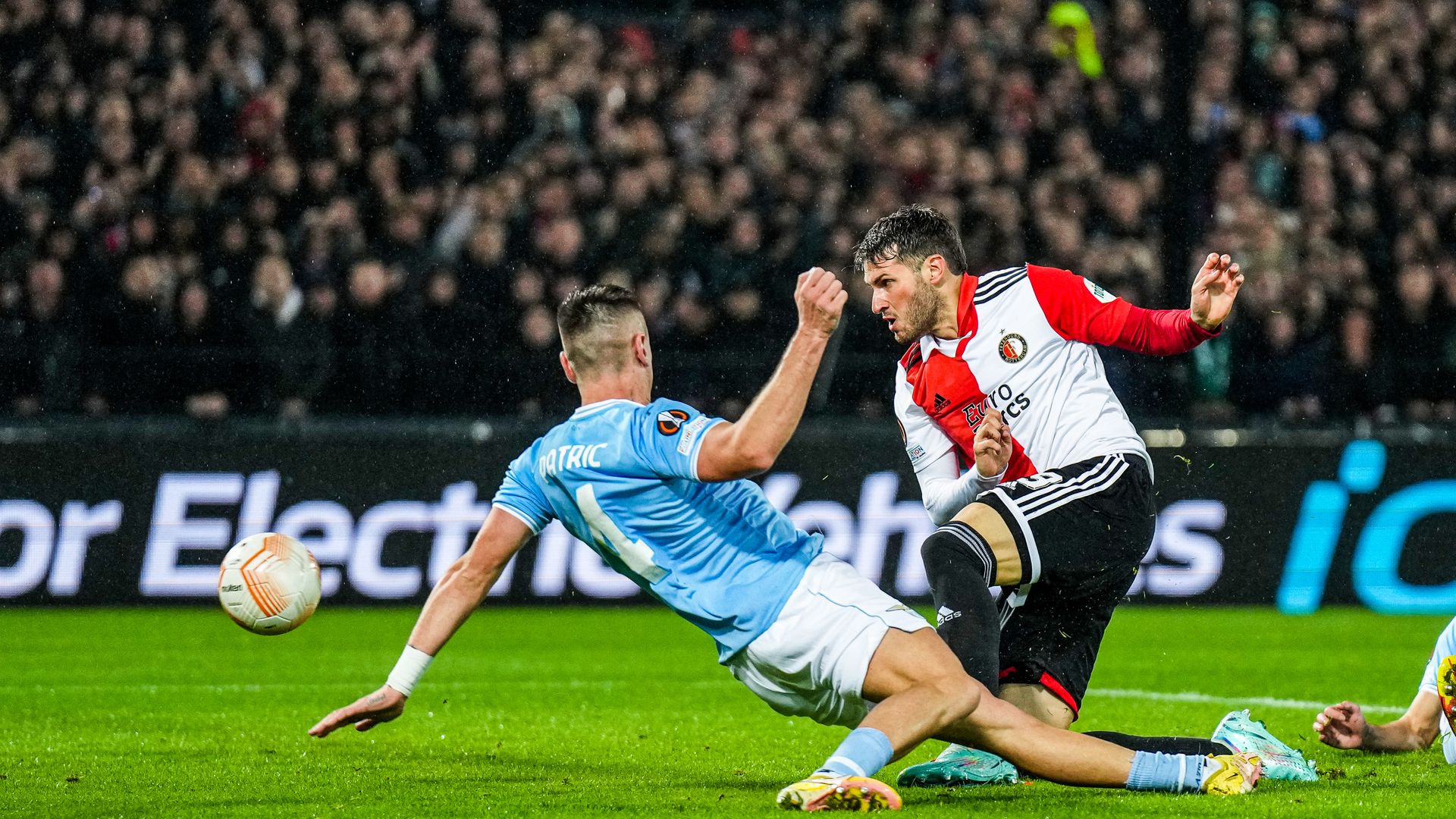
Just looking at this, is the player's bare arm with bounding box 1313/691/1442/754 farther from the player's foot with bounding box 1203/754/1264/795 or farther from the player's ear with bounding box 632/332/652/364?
the player's ear with bounding box 632/332/652/364

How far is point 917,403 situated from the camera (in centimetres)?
620

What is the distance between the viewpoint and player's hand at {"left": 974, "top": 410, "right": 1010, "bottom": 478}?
5.77 m

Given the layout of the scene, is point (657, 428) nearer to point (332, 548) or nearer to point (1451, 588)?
point (332, 548)

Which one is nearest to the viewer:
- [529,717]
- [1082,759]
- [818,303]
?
[818,303]

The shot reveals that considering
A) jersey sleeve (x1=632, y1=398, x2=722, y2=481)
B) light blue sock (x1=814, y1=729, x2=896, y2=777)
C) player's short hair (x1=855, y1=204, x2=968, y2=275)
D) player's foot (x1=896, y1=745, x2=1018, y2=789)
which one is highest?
player's short hair (x1=855, y1=204, x2=968, y2=275)

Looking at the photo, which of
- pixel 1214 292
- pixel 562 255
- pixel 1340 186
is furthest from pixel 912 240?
pixel 1340 186

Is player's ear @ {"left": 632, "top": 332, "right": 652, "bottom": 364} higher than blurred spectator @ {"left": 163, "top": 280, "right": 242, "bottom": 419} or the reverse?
higher

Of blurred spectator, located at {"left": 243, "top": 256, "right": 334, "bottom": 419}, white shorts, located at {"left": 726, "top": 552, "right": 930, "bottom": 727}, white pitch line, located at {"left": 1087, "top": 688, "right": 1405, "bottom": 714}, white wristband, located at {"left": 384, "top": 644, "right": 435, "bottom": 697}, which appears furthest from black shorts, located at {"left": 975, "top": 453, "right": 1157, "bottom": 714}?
blurred spectator, located at {"left": 243, "top": 256, "right": 334, "bottom": 419}

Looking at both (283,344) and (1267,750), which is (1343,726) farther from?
(283,344)

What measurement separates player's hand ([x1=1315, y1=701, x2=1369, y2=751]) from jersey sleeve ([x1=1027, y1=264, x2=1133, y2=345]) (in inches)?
56.8

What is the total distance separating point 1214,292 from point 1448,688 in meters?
1.50

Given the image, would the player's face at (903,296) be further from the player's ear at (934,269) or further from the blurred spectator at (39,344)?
the blurred spectator at (39,344)

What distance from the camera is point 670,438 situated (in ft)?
16.5

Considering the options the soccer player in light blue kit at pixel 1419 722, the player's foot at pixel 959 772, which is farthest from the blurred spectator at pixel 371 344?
the soccer player in light blue kit at pixel 1419 722
